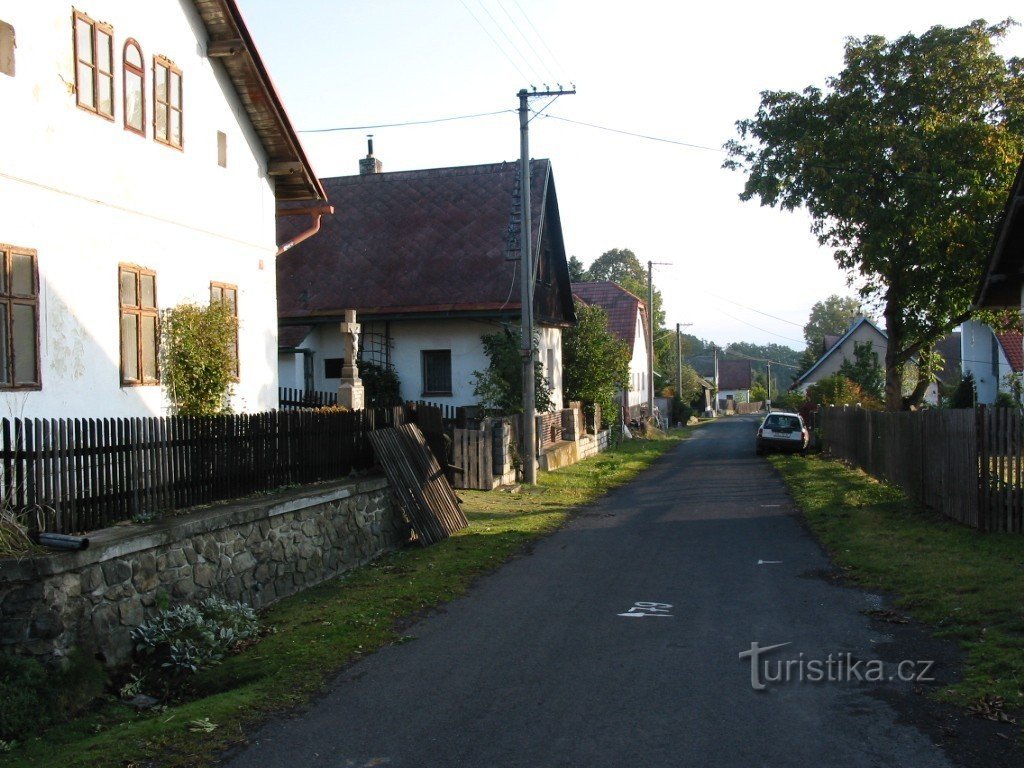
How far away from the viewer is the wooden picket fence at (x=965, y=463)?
11.7 m

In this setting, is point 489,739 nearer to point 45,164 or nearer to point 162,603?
point 162,603

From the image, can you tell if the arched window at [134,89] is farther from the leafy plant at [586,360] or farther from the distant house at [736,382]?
the distant house at [736,382]

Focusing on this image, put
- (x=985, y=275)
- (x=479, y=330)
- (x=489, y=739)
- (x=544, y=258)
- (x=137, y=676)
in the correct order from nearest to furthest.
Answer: (x=489, y=739) → (x=137, y=676) → (x=985, y=275) → (x=479, y=330) → (x=544, y=258)

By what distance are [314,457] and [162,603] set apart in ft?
14.5

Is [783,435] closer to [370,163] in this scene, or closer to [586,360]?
[586,360]

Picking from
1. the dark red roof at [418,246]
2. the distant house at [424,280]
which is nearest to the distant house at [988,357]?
the dark red roof at [418,246]

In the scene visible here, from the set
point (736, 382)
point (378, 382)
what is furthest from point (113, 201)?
point (736, 382)

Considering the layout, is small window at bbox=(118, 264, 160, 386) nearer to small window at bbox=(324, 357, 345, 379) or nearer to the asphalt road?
the asphalt road

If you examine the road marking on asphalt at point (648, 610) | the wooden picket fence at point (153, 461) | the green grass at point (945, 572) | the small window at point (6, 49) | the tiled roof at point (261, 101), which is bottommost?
the road marking on asphalt at point (648, 610)

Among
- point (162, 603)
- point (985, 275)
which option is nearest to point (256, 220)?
point (162, 603)

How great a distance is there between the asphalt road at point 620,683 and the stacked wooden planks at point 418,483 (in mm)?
1964

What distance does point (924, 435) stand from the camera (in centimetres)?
1510

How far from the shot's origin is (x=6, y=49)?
1023 centimetres

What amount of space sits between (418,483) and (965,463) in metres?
7.58
